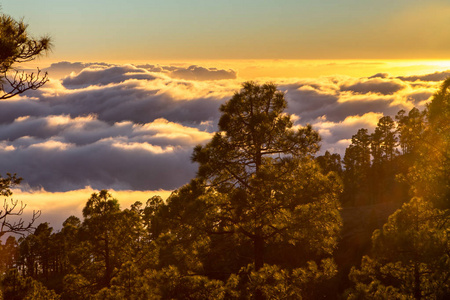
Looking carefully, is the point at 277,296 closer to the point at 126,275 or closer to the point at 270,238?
the point at 270,238

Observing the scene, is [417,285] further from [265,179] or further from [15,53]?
[15,53]

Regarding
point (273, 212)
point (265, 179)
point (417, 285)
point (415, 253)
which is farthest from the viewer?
point (273, 212)

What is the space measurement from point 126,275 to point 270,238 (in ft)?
30.8

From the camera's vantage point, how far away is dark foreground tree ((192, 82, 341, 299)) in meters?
17.9

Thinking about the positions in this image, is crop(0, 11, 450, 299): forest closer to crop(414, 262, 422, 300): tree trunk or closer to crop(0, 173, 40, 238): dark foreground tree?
crop(414, 262, 422, 300): tree trunk

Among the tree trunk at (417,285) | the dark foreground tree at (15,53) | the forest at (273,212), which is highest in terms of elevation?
the dark foreground tree at (15,53)

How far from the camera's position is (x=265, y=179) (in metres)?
17.9

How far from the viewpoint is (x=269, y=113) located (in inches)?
747

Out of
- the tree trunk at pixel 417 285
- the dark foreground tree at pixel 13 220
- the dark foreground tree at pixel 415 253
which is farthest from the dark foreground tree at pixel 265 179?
the dark foreground tree at pixel 13 220

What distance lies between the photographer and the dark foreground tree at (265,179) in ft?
58.7

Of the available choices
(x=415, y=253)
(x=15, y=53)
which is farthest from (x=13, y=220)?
(x=415, y=253)

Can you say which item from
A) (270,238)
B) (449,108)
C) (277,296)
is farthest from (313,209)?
(449,108)

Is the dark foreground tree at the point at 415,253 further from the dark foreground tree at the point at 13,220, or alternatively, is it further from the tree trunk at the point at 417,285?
the dark foreground tree at the point at 13,220

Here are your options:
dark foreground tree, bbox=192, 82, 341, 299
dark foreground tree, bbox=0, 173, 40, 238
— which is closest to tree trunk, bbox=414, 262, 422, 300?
dark foreground tree, bbox=192, 82, 341, 299
